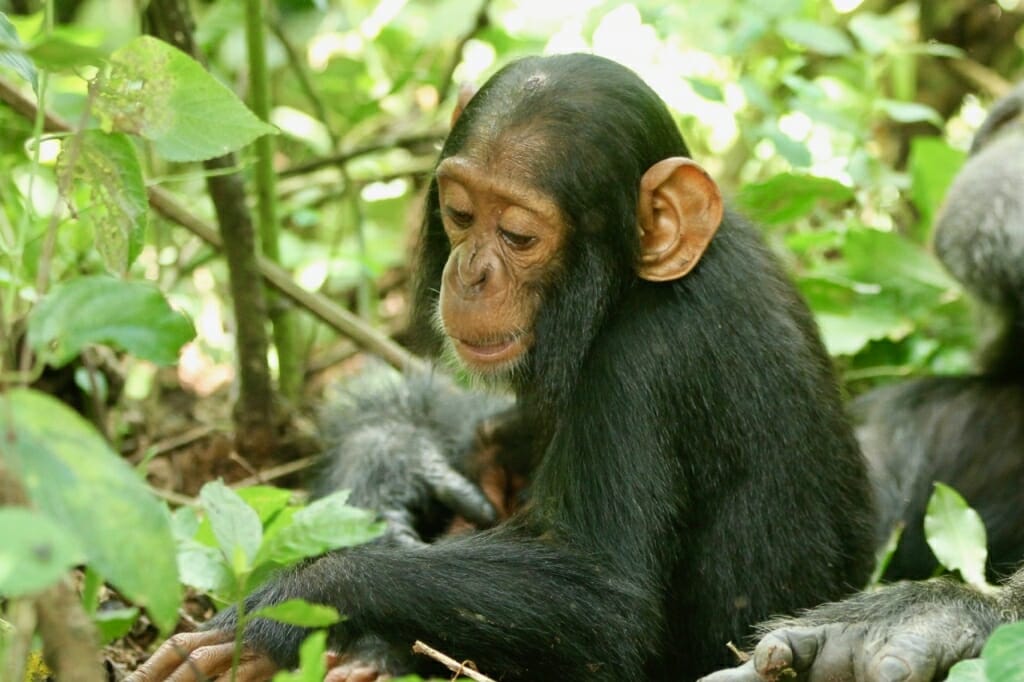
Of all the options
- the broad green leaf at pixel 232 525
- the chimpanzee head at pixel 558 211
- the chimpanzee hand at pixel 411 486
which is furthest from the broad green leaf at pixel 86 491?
the chimpanzee hand at pixel 411 486

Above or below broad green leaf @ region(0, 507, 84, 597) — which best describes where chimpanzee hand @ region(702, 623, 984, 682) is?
below

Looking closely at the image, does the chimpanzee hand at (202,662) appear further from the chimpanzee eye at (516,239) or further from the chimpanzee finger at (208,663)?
the chimpanzee eye at (516,239)

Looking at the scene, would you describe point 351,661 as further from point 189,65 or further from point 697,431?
point 189,65

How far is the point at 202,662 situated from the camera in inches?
151

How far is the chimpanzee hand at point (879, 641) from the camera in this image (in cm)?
373

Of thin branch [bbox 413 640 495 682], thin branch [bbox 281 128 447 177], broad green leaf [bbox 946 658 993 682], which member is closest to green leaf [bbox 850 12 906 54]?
thin branch [bbox 281 128 447 177]

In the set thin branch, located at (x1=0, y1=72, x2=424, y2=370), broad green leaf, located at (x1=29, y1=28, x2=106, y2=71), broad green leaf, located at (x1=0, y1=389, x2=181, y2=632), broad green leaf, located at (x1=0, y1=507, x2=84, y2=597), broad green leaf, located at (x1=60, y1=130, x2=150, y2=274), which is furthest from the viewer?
thin branch, located at (x1=0, y1=72, x2=424, y2=370)

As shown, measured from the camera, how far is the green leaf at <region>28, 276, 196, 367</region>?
2.67 m

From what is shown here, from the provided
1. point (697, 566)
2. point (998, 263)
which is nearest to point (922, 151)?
point (998, 263)

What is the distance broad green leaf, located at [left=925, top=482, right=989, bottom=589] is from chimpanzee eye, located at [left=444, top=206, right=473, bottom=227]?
6.28 feet

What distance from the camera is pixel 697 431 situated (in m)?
4.48

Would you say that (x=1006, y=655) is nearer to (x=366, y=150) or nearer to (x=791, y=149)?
(x=791, y=149)

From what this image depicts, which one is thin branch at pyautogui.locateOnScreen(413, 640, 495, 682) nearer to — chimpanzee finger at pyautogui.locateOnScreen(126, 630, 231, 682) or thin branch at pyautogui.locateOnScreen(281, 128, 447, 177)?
chimpanzee finger at pyautogui.locateOnScreen(126, 630, 231, 682)

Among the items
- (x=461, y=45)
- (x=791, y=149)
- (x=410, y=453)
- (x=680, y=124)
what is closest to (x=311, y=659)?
(x=410, y=453)
